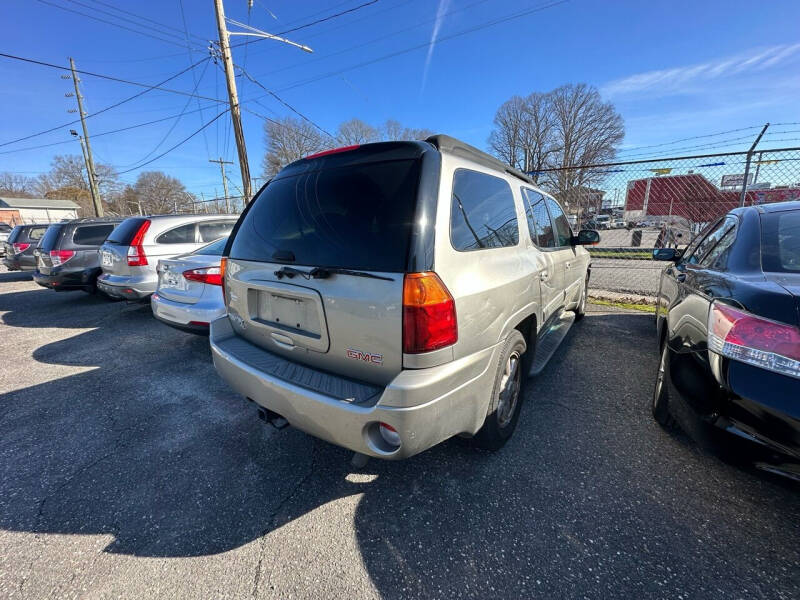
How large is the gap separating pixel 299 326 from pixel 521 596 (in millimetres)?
1605

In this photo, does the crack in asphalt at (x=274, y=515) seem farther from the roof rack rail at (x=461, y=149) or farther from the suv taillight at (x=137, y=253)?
the suv taillight at (x=137, y=253)

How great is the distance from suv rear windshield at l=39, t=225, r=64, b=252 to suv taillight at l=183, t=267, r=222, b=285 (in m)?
5.52

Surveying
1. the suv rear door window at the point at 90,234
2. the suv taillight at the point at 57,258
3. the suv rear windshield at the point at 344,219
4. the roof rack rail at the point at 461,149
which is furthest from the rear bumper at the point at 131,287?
the roof rack rail at the point at 461,149

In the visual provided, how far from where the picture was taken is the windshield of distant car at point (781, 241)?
1.80 metres

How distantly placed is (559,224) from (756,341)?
2.57 m

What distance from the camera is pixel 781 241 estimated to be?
6.43ft

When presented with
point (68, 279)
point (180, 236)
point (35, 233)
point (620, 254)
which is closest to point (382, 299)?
point (180, 236)

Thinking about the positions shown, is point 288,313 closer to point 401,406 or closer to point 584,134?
point 401,406

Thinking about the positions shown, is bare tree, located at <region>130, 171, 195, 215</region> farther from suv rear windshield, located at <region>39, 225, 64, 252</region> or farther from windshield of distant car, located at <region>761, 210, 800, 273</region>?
windshield of distant car, located at <region>761, 210, 800, 273</region>

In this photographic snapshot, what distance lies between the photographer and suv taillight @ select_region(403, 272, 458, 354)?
150cm

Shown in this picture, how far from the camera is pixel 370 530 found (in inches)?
68.7

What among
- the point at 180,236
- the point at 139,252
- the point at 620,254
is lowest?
the point at 620,254

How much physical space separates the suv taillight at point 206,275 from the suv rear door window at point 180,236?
2341 mm

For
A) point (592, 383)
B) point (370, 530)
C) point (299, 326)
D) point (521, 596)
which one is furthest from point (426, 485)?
point (592, 383)
